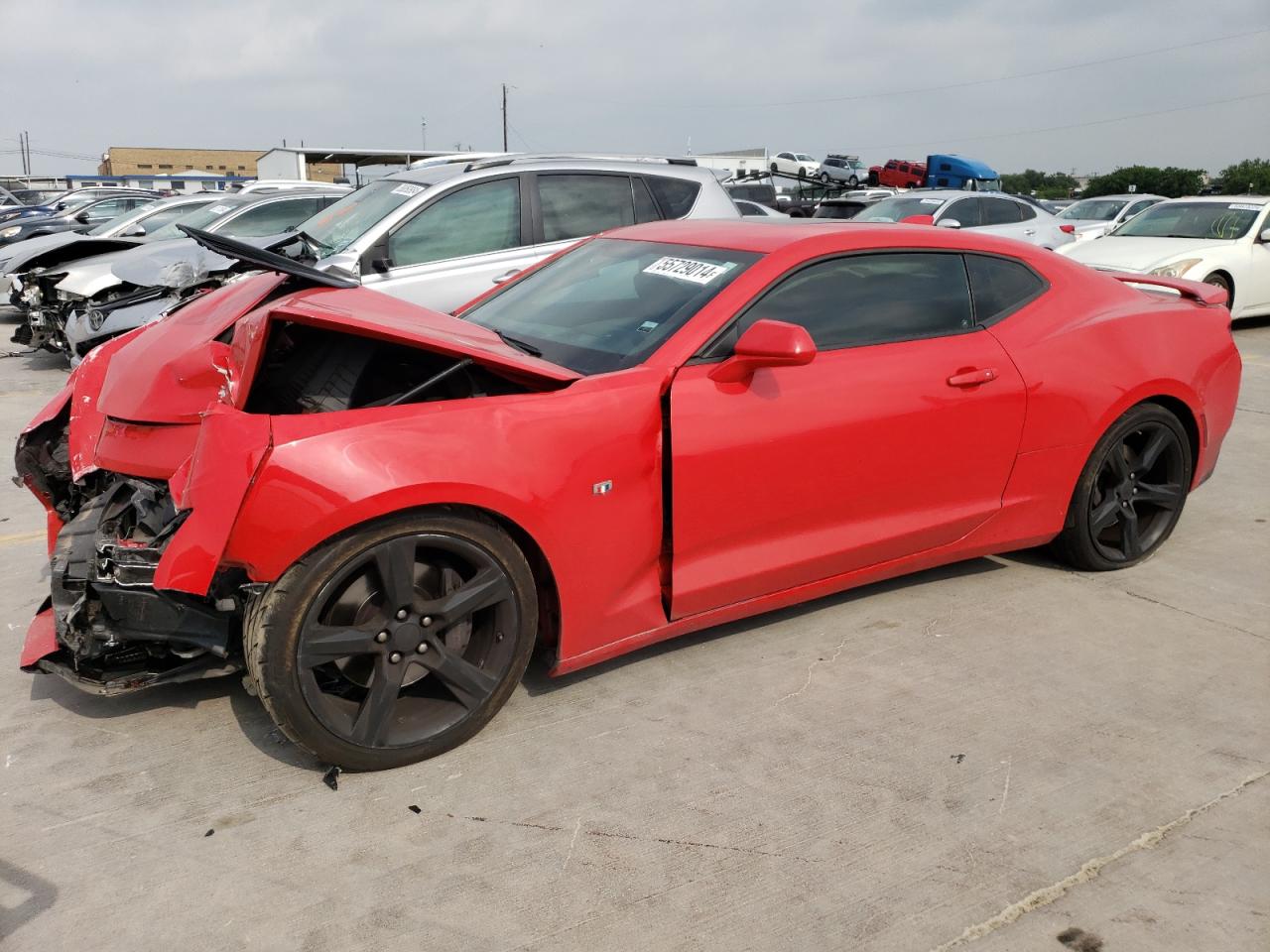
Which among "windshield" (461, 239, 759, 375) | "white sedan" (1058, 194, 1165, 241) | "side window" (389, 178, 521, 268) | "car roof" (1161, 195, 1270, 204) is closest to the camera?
"windshield" (461, 239, 759, 375)

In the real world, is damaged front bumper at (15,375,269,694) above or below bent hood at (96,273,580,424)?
below

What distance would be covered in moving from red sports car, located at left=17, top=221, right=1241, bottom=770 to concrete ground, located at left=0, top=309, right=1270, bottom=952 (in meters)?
0.26

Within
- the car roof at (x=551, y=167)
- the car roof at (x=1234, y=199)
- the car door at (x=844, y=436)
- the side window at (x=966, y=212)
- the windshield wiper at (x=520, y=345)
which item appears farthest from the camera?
the side window at (x=966, y=212)

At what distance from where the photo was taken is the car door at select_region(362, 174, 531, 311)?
21.6ft

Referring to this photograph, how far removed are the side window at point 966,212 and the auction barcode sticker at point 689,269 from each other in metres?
10.9

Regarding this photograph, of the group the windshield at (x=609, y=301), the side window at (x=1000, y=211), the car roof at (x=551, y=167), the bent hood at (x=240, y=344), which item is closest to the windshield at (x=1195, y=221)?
the side window at (x=1000, y=211)

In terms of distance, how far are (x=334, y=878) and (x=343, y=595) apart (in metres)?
0.72

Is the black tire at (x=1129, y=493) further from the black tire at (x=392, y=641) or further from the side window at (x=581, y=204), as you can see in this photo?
the side window at (x=581, y=204)

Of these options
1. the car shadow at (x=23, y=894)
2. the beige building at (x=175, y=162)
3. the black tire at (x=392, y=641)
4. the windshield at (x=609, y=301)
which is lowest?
the car shadow at (x=23, y=894)

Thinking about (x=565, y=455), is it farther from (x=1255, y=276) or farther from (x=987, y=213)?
(x=987, y=213)

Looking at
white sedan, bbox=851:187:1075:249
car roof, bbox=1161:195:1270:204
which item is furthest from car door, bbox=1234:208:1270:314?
white sedan, bbox=851:187:1075:249

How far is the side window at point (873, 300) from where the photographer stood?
11.3 feet

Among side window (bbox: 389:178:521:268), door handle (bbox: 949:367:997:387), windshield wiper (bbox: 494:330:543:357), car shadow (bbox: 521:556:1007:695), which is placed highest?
side window (bbox: 389:178:521:268)

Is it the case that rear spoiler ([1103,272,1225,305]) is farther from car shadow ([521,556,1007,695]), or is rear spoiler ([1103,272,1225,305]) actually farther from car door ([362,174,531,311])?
car door ([362,174,531,311])
